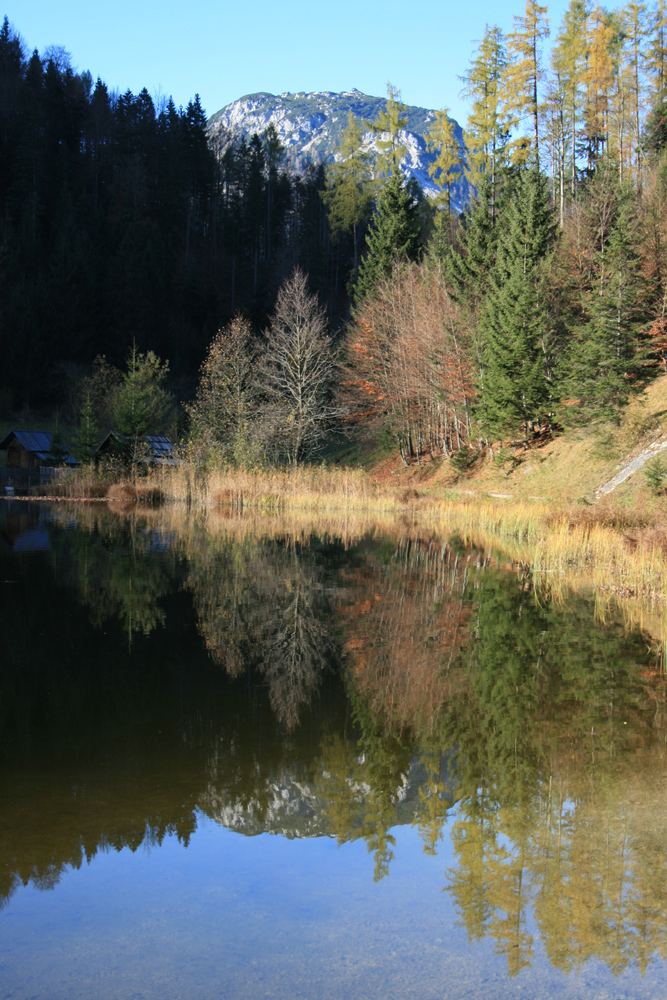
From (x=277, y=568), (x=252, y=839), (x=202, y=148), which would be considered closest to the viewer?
(x=252, y=839)

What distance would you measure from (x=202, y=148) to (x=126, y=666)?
74510 mm

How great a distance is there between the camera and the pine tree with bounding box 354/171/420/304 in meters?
46.0

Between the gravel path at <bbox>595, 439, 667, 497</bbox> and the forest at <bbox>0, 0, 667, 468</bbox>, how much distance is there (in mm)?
3265

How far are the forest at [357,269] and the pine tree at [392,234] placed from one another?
14 centimetres

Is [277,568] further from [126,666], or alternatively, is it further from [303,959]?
[303,959]

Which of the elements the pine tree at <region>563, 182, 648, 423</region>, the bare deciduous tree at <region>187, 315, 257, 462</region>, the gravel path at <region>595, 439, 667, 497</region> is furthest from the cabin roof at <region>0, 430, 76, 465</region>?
the gravel path at <region>595, 439, 667, 497</region>

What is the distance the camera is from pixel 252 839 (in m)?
4.70

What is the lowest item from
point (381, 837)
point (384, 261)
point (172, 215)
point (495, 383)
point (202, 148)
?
point (381, 837)

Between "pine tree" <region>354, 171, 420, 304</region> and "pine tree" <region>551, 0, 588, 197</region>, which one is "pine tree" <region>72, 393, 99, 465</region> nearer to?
"pine tree" <region>354, 171, 420, 304</region>

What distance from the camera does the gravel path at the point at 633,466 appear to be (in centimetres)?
2370

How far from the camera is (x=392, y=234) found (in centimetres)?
4634

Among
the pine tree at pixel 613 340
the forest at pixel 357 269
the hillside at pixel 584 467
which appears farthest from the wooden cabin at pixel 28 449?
the pine tree at pixel 613 340

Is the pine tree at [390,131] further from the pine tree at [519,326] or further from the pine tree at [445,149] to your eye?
the pine tree at [519,326]

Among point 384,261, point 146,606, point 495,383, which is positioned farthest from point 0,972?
point 384,261
